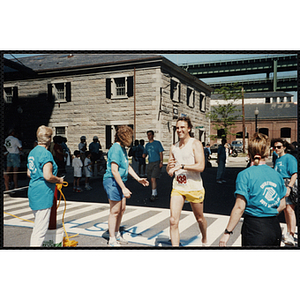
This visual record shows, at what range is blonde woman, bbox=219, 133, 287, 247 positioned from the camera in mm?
3070

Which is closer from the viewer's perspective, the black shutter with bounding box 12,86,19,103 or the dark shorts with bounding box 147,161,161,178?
the black shutter with bounding box 12,86,19,103

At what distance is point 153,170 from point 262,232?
13.7 feet

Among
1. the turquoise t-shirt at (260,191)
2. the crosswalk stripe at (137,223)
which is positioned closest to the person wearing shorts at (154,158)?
the crosswalk stripe at (137,223)

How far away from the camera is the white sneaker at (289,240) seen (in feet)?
16.0

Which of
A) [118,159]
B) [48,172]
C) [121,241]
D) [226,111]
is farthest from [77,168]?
[226,111]

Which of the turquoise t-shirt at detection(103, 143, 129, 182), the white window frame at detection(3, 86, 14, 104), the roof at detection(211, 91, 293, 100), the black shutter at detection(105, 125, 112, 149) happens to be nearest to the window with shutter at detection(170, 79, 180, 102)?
the roof at detection(211, 91, 293, 100)

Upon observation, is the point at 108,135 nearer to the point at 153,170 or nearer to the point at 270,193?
the point at 153,170

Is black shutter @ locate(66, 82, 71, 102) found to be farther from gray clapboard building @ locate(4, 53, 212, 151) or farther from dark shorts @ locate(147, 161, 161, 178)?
dark shorts @ locate(147, 161, 161, 178)

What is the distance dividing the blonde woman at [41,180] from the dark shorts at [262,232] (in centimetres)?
270

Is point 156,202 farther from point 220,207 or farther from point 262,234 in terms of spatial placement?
point 262,234

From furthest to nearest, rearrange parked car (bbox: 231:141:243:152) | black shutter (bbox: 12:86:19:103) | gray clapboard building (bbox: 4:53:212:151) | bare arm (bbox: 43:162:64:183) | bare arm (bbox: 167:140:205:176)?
parked car (bbox: 231:141:243:152), gray clapboard building (bbox: 4:53:212:151), black shutter (bbox: 12:86:19:103), bare arm (bbox: 167:140:205:176), bare arm (bbox: 43:162:64:183)

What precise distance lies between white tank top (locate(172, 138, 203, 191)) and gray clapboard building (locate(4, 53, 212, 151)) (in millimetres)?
1115

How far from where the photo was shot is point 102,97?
6230 mm
